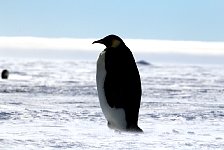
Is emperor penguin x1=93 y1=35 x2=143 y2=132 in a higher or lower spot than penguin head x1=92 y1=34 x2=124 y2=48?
lower

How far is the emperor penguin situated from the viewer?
7.59 meters

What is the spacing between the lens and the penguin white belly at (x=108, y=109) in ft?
25.0

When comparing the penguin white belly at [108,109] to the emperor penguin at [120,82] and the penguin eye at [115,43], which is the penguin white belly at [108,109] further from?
the penguin eye at [115,43]

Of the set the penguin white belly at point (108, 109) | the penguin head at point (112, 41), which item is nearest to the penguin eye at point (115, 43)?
the penguin head at point (112, 41)

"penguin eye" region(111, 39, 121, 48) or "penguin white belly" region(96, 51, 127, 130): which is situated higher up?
"penguin eye" region(111, 39, 121, 48)

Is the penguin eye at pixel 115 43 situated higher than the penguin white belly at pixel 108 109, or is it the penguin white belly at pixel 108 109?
the penguin eye at pixel 115 43

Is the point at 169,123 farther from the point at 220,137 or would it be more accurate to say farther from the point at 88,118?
the point at 220,137

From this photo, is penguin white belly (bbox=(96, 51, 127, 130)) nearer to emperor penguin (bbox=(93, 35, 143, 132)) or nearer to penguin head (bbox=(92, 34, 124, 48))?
emperor penguin (bbox=(93, 35, 143, 132))

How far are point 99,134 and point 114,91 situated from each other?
135 cm

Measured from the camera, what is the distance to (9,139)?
5.53 metres

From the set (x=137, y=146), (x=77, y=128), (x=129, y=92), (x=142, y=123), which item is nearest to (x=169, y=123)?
(x=142, y=123)

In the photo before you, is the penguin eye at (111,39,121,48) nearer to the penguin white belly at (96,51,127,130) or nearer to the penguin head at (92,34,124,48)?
the penguin head at (92,34,124,48)

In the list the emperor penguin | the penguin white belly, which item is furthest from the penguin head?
the penguin white belly

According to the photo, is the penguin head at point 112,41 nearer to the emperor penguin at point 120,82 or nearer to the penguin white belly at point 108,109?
the emperor penguin at point 120,82
